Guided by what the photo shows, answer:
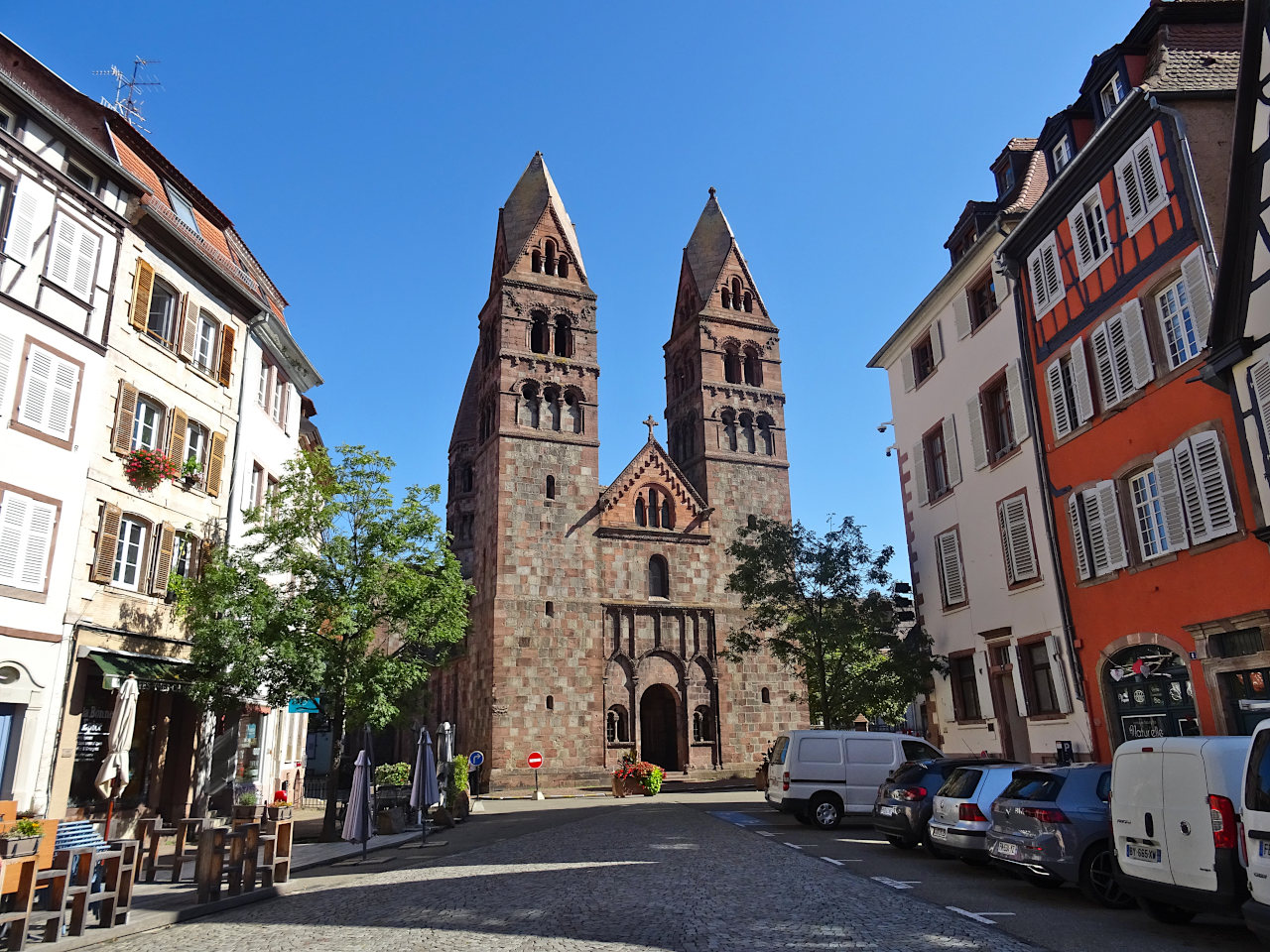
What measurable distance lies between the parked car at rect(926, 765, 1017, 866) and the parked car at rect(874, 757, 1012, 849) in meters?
1.15

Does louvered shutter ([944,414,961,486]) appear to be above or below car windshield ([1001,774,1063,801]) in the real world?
above

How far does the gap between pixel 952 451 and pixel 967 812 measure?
11856 millimetres

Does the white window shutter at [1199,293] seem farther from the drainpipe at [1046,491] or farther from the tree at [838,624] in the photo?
the tree at [838,624]

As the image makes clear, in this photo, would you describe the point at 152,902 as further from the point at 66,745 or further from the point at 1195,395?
the point at 1195,395

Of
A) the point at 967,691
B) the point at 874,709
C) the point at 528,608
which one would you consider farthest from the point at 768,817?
the point at 528,608

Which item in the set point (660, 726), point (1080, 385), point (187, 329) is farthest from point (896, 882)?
point (660, 726)

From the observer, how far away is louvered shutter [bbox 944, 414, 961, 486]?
22578 mm

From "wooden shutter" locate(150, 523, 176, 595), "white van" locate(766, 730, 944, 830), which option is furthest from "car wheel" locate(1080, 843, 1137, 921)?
"wooden shutter" locate(150, 523, 176, 595)

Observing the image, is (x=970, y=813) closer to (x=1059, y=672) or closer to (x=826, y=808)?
(x=1059, y=672)

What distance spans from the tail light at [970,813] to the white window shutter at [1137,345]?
7.82m

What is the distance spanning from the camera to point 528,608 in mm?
41438

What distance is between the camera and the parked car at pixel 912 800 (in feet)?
48.4

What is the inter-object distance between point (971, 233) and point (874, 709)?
12586 millimetres

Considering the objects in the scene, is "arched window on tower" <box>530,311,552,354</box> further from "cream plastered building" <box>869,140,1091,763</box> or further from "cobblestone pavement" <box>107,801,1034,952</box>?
"cobblestone pavement" <box>107,801,1034,952</box>
